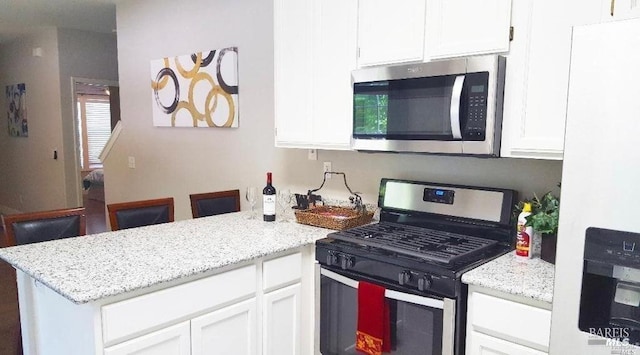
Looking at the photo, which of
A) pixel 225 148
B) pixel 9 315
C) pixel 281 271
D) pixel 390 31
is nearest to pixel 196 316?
pixel 281 271

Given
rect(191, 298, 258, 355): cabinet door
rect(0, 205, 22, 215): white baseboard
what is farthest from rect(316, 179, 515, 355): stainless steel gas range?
rect(0, 205, 22, 215): white baseboard

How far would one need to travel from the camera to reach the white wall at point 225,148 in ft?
A: 7.89

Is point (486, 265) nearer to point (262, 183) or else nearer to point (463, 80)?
point (463, 80)

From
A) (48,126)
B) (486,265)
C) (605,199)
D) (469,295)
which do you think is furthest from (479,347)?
(48,126)

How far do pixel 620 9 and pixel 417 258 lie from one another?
45.0 inches

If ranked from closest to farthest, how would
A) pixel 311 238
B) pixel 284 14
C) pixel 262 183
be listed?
pixel 311 238, pixel 284 14, pixel 262 183

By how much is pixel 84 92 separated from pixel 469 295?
10379mm

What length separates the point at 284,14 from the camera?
2.58 meters

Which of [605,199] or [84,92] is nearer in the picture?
[605,199]

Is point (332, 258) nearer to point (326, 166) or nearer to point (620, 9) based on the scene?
point (326, 166)

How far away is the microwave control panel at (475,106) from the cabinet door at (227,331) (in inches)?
48.1

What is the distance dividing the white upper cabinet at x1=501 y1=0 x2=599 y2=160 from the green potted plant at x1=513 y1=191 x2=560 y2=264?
0.24m

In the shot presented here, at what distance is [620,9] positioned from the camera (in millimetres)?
1543

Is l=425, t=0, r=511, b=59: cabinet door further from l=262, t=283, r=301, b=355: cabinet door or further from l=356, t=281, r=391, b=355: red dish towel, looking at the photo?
l=262, t=283, r=301, b=355: cabinet door
